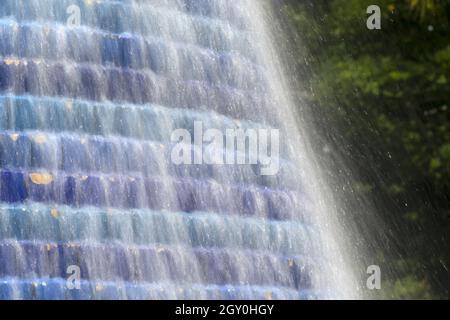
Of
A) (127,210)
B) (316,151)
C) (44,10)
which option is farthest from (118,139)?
(316,151)

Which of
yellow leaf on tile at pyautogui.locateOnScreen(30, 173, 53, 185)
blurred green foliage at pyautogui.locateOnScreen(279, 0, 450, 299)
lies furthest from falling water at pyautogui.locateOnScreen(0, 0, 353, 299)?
blurred green foliage at pyautogui.locateOnScreen(279, 0, 450, 299)

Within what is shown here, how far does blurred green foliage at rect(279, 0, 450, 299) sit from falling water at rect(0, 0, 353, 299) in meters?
6.07

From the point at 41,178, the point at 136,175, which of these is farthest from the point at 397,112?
the point at 41,178

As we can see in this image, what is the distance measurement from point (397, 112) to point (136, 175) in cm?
786

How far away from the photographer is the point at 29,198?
8516mm

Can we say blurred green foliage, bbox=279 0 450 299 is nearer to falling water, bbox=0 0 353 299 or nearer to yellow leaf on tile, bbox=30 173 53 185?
falling water, bbox=0 0 353 299

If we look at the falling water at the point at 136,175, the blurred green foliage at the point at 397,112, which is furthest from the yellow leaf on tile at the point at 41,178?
the blurred green foliage at the point at 397,112

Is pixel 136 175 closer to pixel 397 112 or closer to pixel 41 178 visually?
pixel 41 178

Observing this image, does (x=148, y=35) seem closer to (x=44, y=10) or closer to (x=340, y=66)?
(x=44, y=10)

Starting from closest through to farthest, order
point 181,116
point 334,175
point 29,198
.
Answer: point 29,198, point 181,116, point 334,175

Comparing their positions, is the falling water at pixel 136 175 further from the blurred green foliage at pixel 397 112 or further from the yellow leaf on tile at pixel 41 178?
the blurred green foliage at pixel 397 112

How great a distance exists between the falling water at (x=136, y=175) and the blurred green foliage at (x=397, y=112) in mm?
6071

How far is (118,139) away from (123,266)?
0.85 meters

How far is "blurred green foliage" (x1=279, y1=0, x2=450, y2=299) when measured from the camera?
51.2 ft
